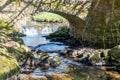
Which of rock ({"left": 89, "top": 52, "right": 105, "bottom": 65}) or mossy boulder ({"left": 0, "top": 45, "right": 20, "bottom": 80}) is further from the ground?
mossy boulder ({"left": 0, "top": 45, "right": 20, "bottom": 80})

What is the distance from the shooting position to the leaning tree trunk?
23.5m

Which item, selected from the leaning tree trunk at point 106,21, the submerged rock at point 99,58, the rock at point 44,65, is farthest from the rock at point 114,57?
the leaning tree trunk at point 106,21

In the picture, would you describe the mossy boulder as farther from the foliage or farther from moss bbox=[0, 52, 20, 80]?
the foliage

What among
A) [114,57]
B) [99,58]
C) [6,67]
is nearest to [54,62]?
[99,58]

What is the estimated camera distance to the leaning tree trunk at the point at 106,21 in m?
23.5

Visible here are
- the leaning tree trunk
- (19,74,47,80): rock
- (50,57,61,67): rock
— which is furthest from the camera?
the leaning tree trunk

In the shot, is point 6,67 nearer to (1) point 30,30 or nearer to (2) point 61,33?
(2) point 61,33

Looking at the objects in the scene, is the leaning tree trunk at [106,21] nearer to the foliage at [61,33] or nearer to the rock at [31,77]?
the foliage at [61,33]

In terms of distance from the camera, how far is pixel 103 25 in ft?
80.9

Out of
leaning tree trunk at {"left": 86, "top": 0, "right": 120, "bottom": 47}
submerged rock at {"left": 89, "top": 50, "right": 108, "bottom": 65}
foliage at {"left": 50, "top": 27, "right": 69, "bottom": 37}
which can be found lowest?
submerged rock at {"left": 89, "top": 50, "right": 108, "bottom": 65}

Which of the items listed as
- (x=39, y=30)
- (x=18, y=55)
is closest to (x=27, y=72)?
(x=18, y=55)

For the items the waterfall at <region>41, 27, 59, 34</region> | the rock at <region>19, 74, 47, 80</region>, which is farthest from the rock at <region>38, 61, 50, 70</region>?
the waterfall at <region>41, 27, 59, 34</region>

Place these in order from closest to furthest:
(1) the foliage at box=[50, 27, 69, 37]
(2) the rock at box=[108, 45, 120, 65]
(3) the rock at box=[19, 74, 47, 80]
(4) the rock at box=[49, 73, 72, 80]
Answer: (3) the rock at box=[19, 74, 47, 80], (4) the rock at box=[49, 73, 72, 80], (2) the rock at box=[108, 45, 120, 65], (1) the foliage at box=[50, 27, 69, 37]

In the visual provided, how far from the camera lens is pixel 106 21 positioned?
79.7ft
